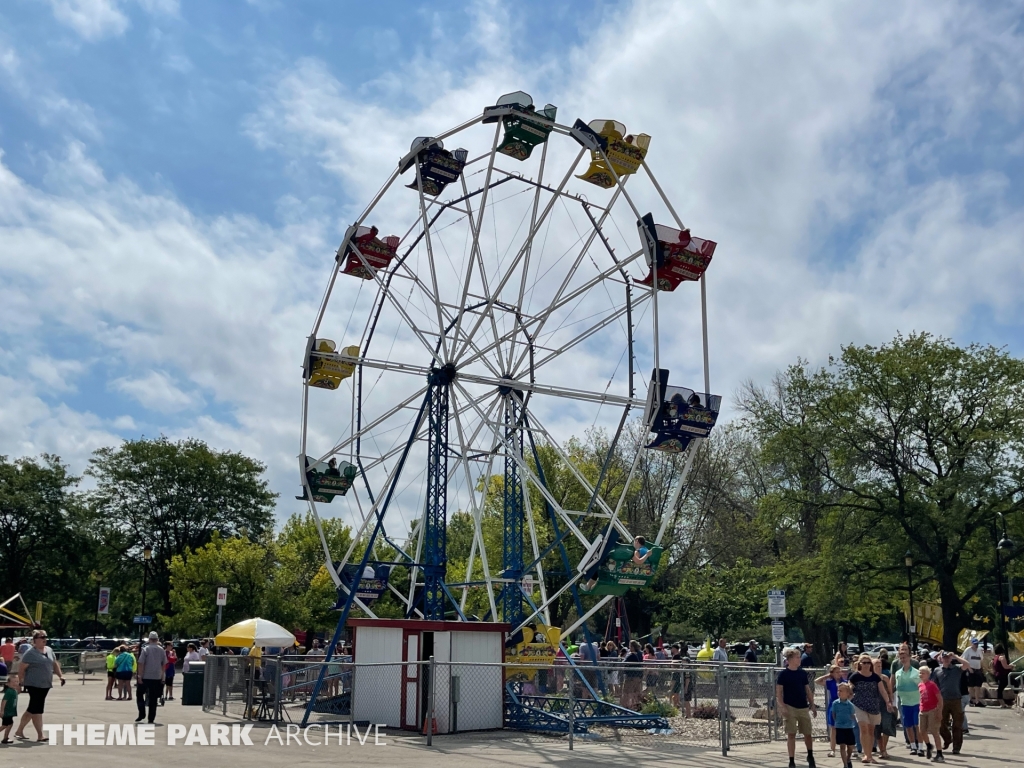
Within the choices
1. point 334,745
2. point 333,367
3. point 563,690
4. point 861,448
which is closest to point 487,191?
point 333,367

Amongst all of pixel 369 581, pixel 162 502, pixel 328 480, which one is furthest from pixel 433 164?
pixel 162 502

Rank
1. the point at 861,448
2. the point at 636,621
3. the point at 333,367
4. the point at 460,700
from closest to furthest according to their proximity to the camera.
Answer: the point at 460,700, the point at 333,367, the point at 861,448, the point at 636,621

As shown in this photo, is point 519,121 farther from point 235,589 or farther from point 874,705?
point 235,589

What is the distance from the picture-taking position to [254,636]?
23172 mm

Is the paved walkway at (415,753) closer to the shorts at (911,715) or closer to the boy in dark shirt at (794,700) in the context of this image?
the shorts at (911,715)

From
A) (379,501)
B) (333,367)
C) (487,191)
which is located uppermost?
(487,191)

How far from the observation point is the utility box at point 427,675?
16.9m

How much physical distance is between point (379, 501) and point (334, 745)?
9.87m

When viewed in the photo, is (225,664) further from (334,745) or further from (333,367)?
(333,367)

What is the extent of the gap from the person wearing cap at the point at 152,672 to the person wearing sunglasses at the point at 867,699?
11901 millimetres

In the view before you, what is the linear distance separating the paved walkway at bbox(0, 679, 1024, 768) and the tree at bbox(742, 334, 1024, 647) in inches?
847

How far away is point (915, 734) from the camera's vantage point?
15.7 m

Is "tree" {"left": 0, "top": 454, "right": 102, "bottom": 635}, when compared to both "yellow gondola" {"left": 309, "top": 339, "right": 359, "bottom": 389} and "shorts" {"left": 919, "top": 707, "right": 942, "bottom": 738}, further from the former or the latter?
"shorts" {"left": 919, "top": 707, "right": 942, "bottom": 738}

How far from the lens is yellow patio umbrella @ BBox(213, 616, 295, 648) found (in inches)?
911
